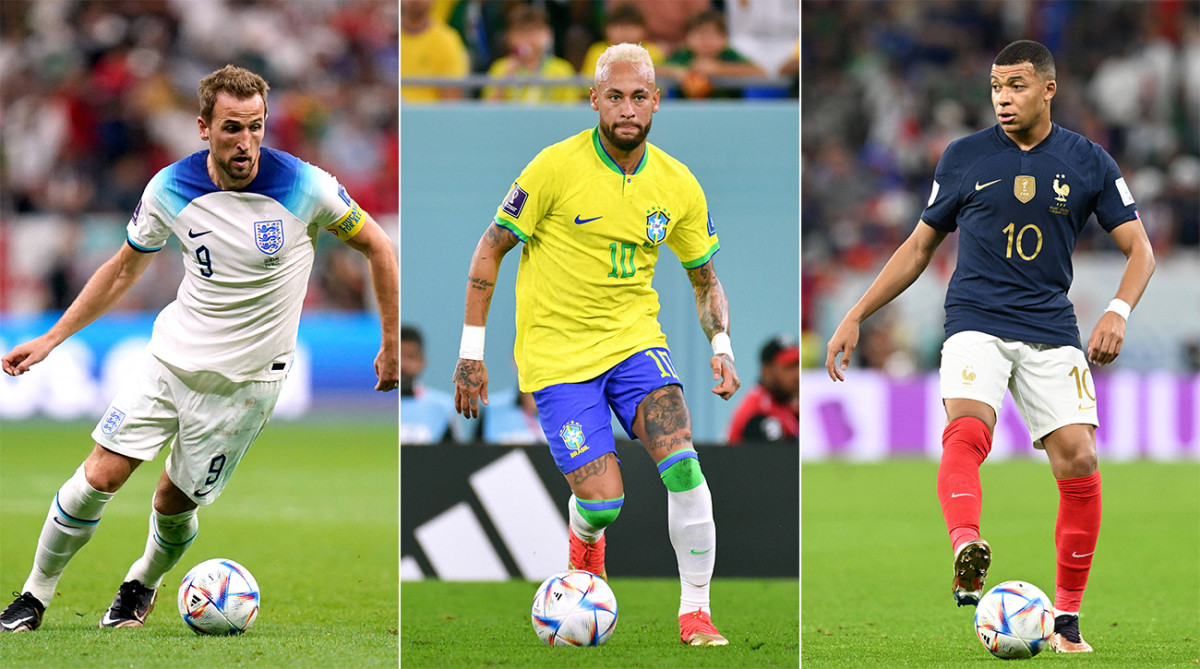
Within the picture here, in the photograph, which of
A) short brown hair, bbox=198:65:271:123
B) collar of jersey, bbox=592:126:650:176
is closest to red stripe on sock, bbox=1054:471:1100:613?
collar of jersey, bbox=592:126:650:176

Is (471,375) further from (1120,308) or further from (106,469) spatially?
(1120,308)

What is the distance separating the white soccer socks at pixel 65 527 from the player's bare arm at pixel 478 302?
1564mm

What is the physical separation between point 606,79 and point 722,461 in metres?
2.68

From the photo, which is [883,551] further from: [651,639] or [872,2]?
[872,2]

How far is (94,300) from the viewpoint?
5.90 meters

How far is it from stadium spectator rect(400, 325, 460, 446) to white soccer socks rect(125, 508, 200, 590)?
5.45 ft

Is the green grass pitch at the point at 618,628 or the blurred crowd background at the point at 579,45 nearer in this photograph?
the green grass pitch at the point at 618,628

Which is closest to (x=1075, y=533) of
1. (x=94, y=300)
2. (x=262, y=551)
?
(x=94, y=300)

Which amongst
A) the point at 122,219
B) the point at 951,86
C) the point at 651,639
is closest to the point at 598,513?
the point at 651,639

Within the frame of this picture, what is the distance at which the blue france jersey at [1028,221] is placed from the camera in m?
5.87

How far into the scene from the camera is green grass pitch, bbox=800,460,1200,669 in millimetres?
6023

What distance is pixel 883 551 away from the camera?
9797 mm

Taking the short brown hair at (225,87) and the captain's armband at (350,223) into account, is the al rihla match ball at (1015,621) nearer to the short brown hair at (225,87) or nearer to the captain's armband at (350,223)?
the captain's armband at (350,223)

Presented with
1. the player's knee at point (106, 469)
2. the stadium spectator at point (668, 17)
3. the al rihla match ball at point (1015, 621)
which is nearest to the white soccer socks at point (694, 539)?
the al rihla match ball at point (1015, 621)
